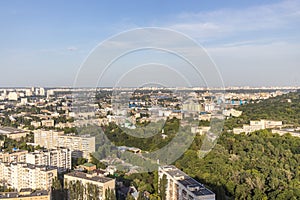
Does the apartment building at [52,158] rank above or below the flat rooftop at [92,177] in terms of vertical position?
below

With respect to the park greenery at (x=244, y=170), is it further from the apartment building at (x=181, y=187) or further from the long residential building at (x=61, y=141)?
the long residential building at (x=61, y=141)

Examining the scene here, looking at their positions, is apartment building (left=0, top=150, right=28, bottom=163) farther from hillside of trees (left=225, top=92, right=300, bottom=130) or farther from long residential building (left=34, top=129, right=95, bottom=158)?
hillside of trees (left=225, top=92, right=300, bottom=130)

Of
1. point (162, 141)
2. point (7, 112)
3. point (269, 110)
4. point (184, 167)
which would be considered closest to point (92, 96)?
point (162, 141)

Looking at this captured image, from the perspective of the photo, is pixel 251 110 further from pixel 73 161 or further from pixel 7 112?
pixel 7 112

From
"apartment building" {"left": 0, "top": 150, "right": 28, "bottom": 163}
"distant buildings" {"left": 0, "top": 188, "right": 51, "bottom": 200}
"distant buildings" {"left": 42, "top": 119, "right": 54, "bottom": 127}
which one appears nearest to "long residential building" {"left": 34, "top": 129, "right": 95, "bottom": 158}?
"apartment building" {"left": 0, "top": 150, "right": 28, "bottom": 163}

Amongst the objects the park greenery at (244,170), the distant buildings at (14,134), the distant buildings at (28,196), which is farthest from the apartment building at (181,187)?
the distant buildings at (14,134)

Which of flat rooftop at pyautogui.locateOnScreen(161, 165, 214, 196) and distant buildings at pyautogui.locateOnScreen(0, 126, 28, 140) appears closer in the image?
flat rooftop at pyautogui.locateOnScreen(161, 165, 214, 196)
